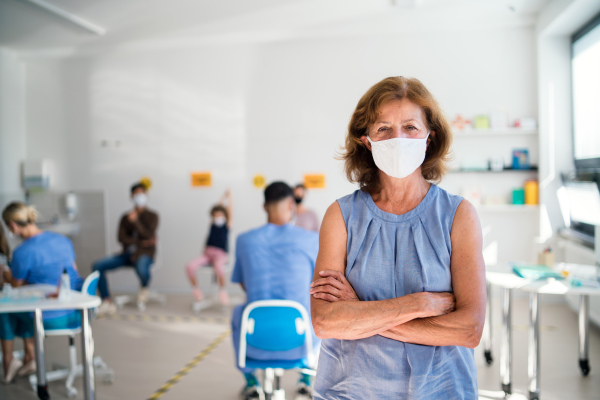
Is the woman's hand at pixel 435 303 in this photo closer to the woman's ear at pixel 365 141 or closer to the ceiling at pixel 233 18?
the woman's ear at pixel 365 141

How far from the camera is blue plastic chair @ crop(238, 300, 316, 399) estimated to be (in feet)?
8.28

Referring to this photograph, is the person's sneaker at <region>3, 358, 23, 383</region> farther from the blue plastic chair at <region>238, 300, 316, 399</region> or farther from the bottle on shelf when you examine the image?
the blue plastic chair at <region>238, 300, 316, 399</region>

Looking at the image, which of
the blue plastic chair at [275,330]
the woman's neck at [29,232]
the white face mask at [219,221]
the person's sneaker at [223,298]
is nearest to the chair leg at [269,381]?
the blue plastic chair at [275,330]

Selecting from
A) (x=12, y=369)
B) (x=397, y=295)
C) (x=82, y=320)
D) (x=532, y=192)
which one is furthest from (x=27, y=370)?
(x=532, y=192)

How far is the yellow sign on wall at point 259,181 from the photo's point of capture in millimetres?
6547

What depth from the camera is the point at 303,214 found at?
5.86 meters

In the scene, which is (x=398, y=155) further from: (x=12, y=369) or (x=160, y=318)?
(x=160, y=318)

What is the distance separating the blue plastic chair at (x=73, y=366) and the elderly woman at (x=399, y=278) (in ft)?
8.28

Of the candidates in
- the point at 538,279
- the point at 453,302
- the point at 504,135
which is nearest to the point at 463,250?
the point at 453,302

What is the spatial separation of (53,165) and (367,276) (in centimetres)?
699

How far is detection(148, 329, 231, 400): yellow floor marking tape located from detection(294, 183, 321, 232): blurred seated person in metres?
1.56

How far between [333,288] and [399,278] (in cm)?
18

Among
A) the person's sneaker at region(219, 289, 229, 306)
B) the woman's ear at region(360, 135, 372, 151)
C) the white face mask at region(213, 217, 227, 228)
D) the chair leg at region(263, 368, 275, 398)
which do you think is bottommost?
the person's sneaker at region(219, 289, 229, 306)

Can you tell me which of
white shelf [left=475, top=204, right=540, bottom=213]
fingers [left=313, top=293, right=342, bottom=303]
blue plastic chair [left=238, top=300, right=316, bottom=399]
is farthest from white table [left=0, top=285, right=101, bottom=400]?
white shelf [left=475, top=204, right=540, bottom=213]
